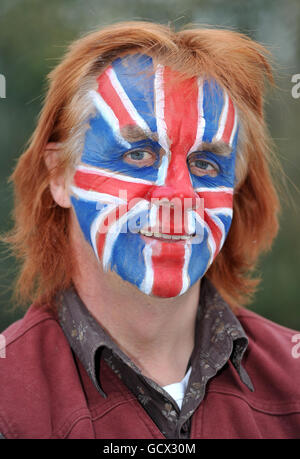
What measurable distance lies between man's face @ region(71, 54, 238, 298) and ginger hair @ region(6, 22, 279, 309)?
84 mm

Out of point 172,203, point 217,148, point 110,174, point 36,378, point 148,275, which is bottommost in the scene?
point 36,378

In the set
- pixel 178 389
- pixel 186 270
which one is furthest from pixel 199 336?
pixel 186 270

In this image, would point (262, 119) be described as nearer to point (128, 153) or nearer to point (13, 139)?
point (128, 153)

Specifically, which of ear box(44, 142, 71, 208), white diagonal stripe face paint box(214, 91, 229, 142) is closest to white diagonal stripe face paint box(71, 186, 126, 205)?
ear box(44, 142, 71, 208)

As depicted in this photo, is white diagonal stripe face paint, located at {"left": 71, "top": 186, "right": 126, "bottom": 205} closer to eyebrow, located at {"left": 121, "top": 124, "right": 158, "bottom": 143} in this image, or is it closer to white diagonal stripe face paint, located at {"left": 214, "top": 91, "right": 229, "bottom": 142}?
eyebrow, located at {"left": 121, "top": 124, "right": 158, "bottom": 143}

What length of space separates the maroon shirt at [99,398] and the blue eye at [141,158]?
28.4 inches

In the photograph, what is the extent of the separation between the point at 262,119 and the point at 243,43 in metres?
0.36

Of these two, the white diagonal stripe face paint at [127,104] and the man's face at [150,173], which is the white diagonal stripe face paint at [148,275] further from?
the white diagonal stripe face paint at [127,104]

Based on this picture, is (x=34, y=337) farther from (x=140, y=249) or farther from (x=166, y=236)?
(x=166, y=236)

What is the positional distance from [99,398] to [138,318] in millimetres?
371

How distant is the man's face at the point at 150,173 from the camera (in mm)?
2242

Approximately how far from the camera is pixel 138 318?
2428mm

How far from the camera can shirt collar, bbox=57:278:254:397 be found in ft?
7.42

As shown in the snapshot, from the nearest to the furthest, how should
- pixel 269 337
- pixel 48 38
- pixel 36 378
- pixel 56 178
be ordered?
pixel 36 378, pixel 56 178, pixel 269 337, pixel 48 38
